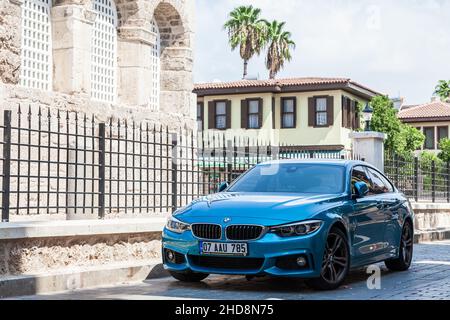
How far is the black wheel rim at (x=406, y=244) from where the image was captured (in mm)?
12078

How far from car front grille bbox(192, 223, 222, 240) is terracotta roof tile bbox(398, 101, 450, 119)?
51006 millimetres

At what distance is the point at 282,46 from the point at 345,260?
52.0 meters

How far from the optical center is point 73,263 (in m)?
10.4

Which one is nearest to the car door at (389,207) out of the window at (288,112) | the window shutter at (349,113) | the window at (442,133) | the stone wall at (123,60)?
the stone wall at (123,60)

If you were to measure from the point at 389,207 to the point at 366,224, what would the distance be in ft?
3.55

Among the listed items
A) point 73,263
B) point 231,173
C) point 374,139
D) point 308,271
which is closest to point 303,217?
point 308,271

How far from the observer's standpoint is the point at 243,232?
927cm

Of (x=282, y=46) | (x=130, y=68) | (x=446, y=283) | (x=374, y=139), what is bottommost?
(x=446, y=283)

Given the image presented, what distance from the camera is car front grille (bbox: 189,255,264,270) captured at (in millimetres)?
9227

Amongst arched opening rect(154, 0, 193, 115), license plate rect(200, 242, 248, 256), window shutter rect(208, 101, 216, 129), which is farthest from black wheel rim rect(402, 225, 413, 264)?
window shutter rect(208, 101, 216, 129)

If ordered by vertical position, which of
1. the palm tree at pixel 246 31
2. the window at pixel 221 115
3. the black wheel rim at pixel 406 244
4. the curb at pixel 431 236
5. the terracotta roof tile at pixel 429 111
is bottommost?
the curb at pixel 431 236

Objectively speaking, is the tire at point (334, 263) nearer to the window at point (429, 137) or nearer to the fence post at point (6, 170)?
the fence post at point (6, 170)

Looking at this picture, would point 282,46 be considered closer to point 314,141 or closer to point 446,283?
point 314,141

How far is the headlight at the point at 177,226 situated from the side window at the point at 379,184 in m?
2.99
